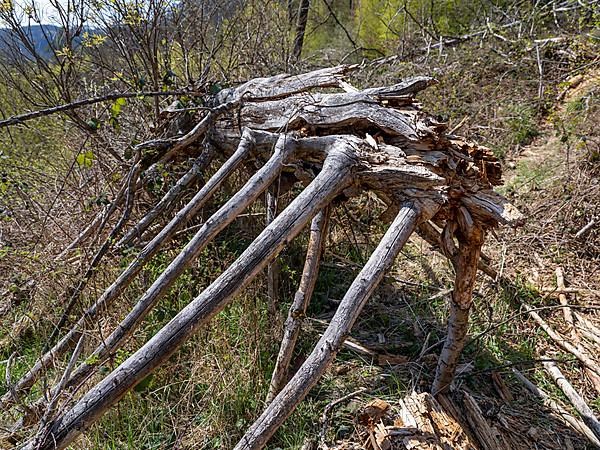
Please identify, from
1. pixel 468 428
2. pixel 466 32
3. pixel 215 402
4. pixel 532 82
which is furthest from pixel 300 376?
pixel 466 32

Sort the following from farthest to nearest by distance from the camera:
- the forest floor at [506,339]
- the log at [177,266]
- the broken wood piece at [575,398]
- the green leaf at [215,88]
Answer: the green leaf at [215,88]
the broken wood piece at [575,398]
the forest floor at [506,339]
the log at [177,266]

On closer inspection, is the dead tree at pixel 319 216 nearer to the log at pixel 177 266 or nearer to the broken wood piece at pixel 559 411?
the log at pixel 177 266

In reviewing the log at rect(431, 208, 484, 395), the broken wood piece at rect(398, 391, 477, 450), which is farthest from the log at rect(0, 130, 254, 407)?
the broken wood piece at rect(398, 391, 477, 450)

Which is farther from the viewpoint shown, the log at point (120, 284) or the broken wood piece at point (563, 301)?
the broken wood piece at point (563, 301)

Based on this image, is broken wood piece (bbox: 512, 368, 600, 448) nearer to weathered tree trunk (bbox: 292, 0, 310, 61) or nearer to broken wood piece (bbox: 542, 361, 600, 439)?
broken wood piece (bbox: 542, 361, 600, 439)

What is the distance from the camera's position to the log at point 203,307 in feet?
5.05

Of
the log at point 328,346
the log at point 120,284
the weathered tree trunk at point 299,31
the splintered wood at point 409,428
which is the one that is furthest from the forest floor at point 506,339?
the weathered tree trunk at point 299,31

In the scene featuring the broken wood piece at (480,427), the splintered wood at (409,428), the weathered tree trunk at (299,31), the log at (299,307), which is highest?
the weathered tree trunk at (299,31)

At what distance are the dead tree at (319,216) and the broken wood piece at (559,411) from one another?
66 cm

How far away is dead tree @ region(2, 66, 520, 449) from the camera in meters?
1.65

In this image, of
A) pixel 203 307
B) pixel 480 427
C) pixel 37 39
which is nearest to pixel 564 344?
pixel 480 427

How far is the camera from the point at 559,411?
2.68 meters

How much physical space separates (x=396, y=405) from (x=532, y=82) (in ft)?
18.1

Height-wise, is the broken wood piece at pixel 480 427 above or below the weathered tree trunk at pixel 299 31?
below
